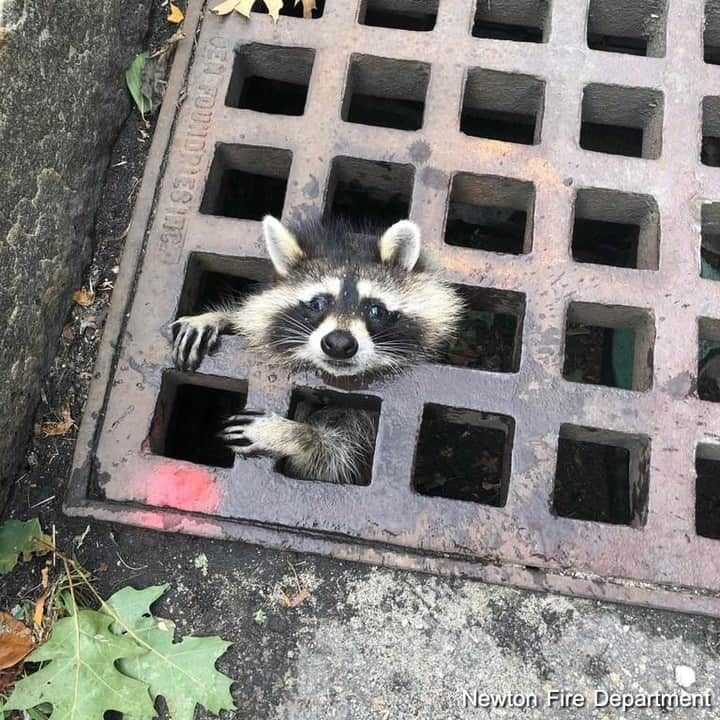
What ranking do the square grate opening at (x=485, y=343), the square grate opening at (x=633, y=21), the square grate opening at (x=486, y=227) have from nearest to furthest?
the square grate opening at (x=633, y=21) → the square grate opening at (x=485, y=343) → the square grate opening at (x=486, y=227)

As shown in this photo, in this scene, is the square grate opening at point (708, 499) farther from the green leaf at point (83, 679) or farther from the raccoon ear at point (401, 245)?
the green leaf at point (83, 679)

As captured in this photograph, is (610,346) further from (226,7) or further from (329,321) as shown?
(226,7)

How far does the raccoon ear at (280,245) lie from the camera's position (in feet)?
6.11

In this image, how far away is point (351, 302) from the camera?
6.54 feet

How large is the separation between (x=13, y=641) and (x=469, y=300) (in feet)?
4.60

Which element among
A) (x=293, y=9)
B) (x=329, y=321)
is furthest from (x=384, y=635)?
(x=293, y=9)

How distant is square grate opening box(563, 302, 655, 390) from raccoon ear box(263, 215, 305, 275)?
0.75 m

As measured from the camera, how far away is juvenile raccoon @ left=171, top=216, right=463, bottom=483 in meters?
1.87

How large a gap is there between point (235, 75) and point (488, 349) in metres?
1.24

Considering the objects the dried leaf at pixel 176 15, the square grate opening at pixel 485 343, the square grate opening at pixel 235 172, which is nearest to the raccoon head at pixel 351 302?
the square grate opening at pixel 235 172

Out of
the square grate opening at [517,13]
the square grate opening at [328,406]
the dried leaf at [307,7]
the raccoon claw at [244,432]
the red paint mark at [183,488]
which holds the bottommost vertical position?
the red paint mark at [183,488]

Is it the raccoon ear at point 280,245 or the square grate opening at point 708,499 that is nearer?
the raccoon ear at point 280,245

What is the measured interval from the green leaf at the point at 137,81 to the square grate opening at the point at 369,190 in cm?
62

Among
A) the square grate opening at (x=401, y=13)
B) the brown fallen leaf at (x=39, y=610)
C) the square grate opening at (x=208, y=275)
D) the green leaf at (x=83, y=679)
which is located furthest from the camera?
the square grate opening at (x=401, y=13)
